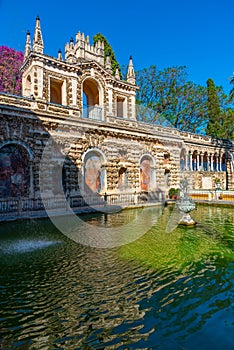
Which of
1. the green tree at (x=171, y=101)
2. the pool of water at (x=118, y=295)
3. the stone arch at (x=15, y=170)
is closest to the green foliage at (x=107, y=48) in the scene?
the green tree at (x=171, y=101)

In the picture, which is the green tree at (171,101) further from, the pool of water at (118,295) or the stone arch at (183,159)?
the pool of water at (118,295)

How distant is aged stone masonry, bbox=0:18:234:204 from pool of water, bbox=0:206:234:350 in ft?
25.7

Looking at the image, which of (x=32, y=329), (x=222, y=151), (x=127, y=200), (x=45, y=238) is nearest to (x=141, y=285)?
(x=32, y=329)

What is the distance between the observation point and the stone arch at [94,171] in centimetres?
1777

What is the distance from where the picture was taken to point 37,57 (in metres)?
16.5

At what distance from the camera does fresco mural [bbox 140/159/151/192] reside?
21.8 meters

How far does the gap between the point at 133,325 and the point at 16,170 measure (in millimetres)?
12922

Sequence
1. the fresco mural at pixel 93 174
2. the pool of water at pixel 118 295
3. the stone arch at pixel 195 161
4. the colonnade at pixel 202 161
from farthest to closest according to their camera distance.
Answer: the stone arch at pixel 195 161 < the colonnade at pixel 202 161 < the fresco mural at pixel 93 174 < the pool of water at pixel 118 295

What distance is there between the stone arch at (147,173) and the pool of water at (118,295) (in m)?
13.6

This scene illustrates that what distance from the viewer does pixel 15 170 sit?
47.9ft

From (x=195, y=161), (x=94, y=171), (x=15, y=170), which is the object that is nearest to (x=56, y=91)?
(x=94, y=171)

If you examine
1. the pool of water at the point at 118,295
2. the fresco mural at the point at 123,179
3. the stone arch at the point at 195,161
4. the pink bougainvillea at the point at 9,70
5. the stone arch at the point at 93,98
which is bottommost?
the pool of water at the point at 118,295

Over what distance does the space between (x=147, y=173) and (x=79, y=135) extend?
26.1 feet

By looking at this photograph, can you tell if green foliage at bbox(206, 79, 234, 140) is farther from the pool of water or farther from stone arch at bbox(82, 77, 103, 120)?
the pool of water
